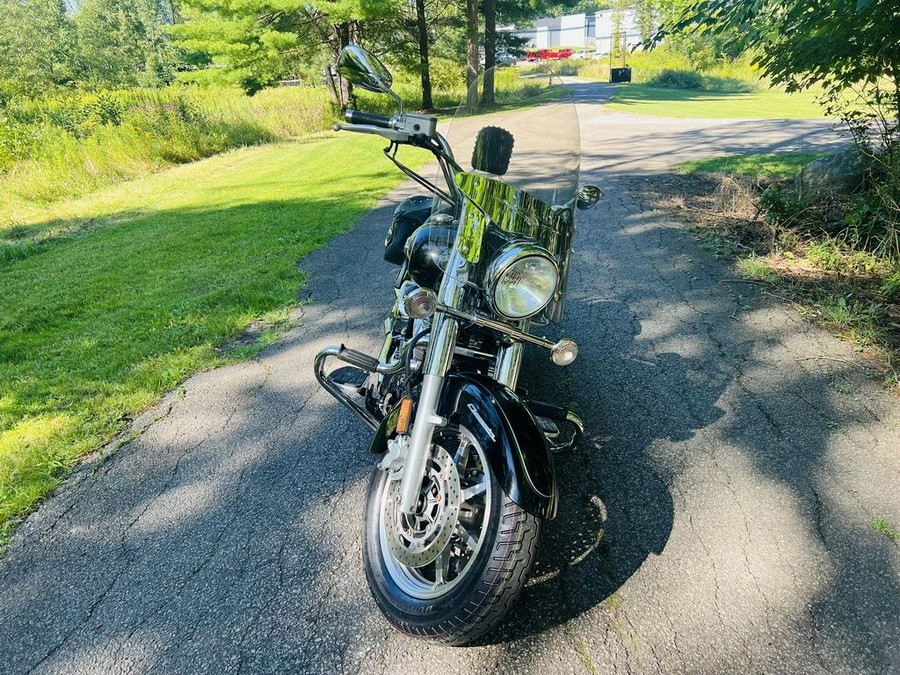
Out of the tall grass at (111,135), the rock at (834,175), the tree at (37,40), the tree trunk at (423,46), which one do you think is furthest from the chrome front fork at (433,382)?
the tree at (37,40)

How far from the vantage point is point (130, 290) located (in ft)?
16.8

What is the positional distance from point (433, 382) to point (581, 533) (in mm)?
959

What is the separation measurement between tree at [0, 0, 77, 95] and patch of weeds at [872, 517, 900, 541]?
39898 mm

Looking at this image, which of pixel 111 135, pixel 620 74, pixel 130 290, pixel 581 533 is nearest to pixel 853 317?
pixel 581 533

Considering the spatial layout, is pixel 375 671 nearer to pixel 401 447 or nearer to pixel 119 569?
pixel 401 447

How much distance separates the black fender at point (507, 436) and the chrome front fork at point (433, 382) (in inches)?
3.3

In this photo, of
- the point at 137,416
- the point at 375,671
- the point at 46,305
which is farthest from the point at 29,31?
the point at 375,671

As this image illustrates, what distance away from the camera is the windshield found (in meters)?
2.11

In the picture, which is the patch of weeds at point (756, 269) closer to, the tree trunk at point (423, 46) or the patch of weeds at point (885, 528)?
the patch of weeds at point (885, 528)

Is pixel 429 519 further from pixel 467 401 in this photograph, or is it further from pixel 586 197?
pixel 586 197

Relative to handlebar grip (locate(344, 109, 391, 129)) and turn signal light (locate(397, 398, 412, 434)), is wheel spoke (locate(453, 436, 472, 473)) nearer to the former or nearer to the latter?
turn signal light (locate(397, 398, 412, 434))

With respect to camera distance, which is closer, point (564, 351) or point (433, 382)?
point (433, 382)

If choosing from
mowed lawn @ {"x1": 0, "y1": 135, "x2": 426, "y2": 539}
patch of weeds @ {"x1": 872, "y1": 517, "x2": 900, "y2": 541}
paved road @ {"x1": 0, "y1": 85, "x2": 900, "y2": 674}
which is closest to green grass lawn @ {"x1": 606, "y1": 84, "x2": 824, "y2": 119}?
mowed lawn @ {"x1": 0, "y1": 135, "x2": 426, "y2": 539}

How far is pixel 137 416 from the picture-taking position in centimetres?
320
